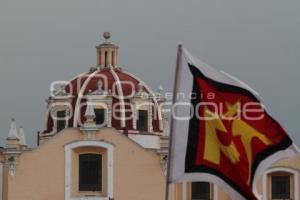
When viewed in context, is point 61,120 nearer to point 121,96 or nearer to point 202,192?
point 121,96

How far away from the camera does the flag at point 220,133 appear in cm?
1495

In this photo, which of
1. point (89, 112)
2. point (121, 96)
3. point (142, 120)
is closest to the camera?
point (89, 112)

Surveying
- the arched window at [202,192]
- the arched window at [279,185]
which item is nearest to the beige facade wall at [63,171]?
the arched window at [202,192]

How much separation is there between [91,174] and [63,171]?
3.44 ft

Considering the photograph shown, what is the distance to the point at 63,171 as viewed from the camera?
40906 mm

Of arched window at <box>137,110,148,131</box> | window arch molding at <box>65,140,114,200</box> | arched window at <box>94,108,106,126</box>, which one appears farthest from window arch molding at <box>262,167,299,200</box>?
arched window at <box>94,108,106,126</box>

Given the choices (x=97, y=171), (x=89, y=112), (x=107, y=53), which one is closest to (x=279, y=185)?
(x=97, y=171)

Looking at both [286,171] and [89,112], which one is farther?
[89,112]

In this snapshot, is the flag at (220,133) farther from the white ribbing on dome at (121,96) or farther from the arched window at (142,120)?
the arched window at (142,120)

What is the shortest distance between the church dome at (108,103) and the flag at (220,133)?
2876 cm

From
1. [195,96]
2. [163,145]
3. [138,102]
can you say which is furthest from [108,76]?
[195,96]

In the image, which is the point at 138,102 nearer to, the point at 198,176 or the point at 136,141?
the point at 136,141

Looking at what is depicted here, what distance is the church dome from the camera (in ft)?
148

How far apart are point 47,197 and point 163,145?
4.99 m
